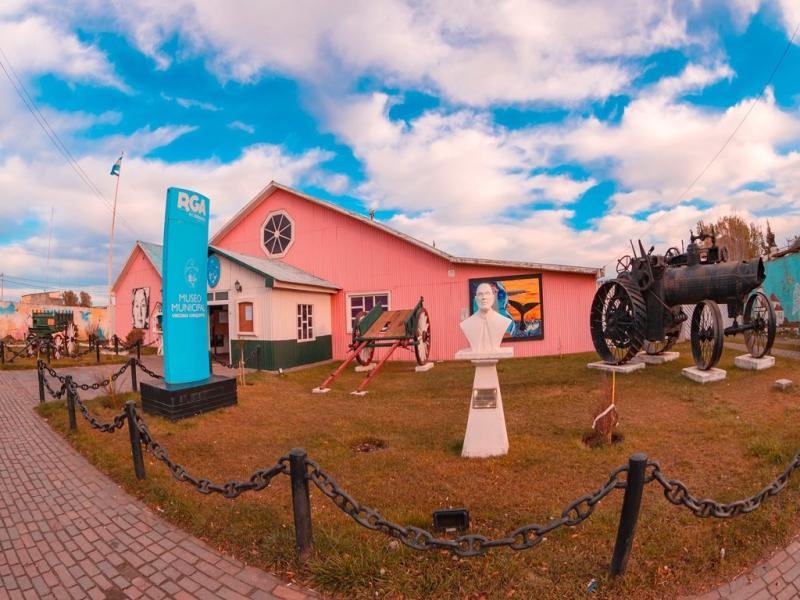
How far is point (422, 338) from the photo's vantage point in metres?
13.0

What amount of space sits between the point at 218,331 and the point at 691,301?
15784mm

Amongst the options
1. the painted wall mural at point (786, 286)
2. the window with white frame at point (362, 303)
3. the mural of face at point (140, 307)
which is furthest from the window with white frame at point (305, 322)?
the painted wall mural at point (786, 286)

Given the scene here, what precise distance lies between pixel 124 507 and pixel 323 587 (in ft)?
8.44

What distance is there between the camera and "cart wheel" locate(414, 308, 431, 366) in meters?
12.1

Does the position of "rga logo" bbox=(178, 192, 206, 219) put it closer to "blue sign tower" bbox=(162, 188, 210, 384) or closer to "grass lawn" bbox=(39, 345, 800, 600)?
"blue sign tower" bbox=(162, 188, 210, 384)

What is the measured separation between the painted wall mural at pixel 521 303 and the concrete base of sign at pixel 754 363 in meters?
5.21

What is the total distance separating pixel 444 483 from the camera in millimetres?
4293

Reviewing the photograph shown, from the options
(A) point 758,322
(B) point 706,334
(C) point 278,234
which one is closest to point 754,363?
(A) point 758,322

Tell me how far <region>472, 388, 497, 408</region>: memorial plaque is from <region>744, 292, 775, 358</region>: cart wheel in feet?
23.8

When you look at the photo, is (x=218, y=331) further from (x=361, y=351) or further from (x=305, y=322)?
(x=361, y=351)

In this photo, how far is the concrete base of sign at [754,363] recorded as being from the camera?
8812mm

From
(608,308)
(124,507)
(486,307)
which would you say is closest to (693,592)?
(486,307)

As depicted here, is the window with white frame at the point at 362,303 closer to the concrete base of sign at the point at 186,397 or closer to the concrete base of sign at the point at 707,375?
the concrete base of sign at the point at 186,397

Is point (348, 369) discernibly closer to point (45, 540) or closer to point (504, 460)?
point (504, 460)
